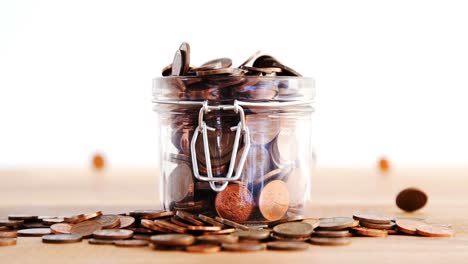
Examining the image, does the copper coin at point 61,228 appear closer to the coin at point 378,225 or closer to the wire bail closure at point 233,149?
the wire bail closure at point 233,149

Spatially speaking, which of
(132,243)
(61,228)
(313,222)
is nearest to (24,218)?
(61,228)

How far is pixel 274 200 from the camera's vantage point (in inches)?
58.7

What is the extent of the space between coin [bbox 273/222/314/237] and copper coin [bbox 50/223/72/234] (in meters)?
0.39

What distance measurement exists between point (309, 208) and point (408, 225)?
15.8 inches

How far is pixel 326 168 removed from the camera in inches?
128

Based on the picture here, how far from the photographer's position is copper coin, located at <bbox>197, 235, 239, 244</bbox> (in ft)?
4.33

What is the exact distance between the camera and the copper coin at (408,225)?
1516 millimetres

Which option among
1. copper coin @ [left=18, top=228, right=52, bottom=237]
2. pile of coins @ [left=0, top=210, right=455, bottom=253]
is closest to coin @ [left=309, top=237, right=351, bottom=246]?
pile of coins @ [left=0, top=210, right=455, bottom=253]

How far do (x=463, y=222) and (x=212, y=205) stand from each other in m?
0.56

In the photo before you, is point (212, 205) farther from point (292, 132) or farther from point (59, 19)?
point (59, 19)

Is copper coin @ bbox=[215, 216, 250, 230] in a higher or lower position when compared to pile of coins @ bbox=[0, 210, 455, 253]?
higher

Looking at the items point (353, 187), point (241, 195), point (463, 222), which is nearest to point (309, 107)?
point (241, 195)

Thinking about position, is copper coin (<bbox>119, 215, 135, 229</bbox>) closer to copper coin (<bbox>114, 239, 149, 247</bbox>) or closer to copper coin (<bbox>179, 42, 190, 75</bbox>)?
copper coin (<bbox>114, 239, 149, 247</bbox>)

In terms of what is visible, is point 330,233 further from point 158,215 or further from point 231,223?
point 158,215
